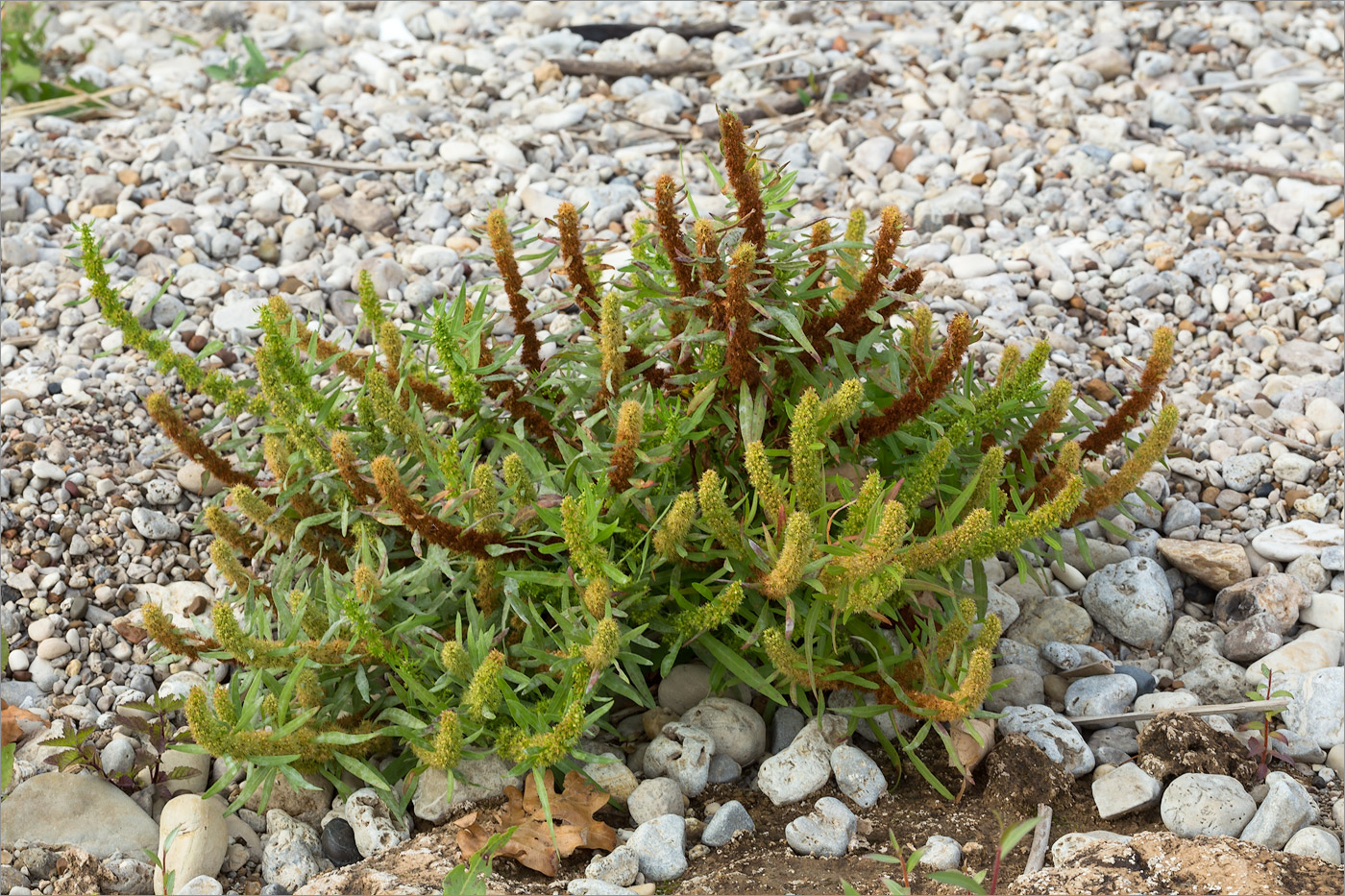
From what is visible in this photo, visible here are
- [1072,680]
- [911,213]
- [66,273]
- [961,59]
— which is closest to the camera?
[1072,680]

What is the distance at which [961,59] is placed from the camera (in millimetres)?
5594

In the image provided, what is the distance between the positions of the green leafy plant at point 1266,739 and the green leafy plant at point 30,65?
16.0 feet

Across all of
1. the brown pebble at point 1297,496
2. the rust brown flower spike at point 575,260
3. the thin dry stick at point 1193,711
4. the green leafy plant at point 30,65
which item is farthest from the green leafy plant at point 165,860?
the green leafy plant at point 30,65

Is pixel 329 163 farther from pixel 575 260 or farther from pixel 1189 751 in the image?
pixel 1189 751

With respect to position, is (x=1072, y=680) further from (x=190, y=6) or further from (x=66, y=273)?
(x=190, y=6)

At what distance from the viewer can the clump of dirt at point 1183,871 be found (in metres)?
2.12

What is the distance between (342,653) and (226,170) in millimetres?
2827

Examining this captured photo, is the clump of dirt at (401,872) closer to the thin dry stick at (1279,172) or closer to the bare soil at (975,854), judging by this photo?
the bare soil at (975,854)

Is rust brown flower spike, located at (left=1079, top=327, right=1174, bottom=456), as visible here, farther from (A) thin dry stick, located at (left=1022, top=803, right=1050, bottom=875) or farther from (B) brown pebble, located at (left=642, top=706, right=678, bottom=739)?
(B) brown pebble, located at (left=642, top=706, right=678, bottom=739)

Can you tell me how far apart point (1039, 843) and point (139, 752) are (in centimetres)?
184

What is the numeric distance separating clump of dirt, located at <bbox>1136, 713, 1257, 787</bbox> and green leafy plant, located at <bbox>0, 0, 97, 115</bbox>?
188 inches

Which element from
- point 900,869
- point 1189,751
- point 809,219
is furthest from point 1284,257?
point 900,869

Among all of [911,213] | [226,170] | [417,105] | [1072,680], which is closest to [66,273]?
[226,170]

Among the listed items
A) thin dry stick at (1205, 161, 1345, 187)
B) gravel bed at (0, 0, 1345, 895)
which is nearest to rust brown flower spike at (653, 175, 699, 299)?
gravel bed at (0, 0, 1345, 895)
